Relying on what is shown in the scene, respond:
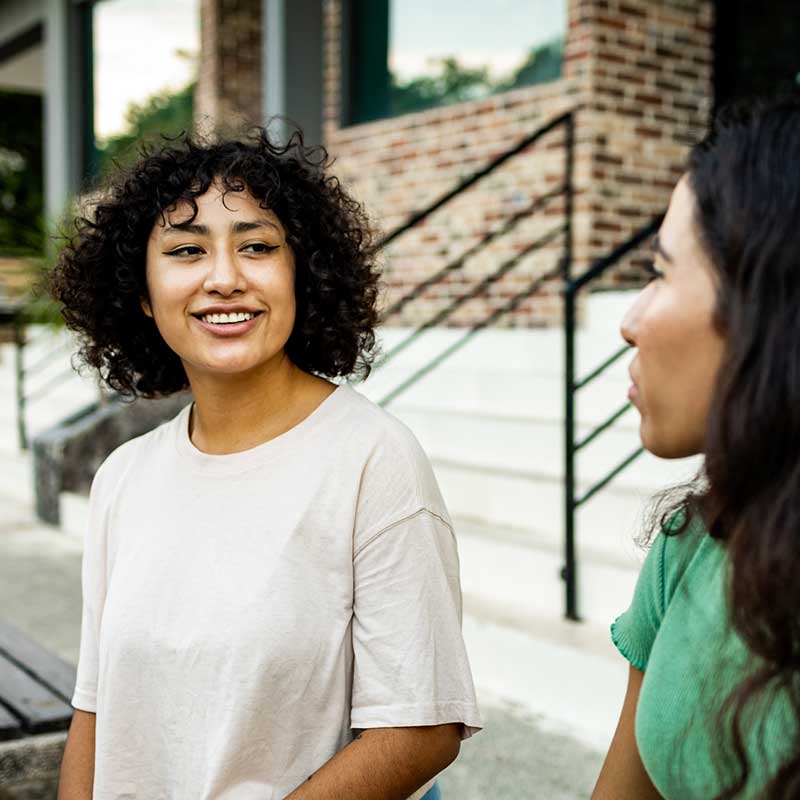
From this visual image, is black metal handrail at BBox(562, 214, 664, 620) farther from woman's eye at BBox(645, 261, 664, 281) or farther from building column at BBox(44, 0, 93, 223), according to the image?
building column at BBox(44, 0, 93, 223)

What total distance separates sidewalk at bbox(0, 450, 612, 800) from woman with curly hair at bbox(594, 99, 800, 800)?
6.25ft

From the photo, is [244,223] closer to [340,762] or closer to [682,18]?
[340,762]

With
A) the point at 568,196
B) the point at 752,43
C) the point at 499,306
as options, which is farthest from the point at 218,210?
the point at 752,43

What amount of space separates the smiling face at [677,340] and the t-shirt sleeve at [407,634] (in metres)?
0.44

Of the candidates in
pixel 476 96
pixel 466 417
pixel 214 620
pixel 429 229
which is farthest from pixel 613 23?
pixel 214 620

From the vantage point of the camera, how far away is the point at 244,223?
162 centimetres

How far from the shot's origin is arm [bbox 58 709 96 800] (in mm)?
1690

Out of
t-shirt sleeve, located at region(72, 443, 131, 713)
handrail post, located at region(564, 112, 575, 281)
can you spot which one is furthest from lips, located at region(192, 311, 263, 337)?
handrail post, located at region(564, 112, 575, 281)

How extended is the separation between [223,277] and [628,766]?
34.3 inches

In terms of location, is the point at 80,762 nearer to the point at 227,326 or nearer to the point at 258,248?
the point at 227,326

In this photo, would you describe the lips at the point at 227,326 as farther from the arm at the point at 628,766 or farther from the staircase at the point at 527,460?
the staircase at the point at 527,460

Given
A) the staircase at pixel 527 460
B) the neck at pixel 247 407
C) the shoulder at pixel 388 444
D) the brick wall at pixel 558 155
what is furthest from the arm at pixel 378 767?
the brick wall at pixel 558 155

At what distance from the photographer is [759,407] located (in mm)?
983

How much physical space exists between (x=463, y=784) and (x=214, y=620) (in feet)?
5.56
